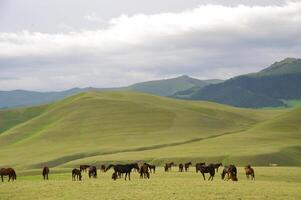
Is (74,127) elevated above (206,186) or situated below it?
above

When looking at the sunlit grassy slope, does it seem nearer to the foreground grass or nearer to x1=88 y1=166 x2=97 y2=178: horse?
x1=88 y1=166 x2=97 y2=178: horse

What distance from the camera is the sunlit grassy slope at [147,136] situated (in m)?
103

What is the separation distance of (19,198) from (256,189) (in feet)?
54.6

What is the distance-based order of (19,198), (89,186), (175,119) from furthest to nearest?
(175,119) < (89,186) < (19,198)

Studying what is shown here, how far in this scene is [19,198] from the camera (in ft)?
118

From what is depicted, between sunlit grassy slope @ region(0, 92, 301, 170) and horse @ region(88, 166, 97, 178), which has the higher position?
sunlit grassy slope @ region(0, 92, 301, 170)

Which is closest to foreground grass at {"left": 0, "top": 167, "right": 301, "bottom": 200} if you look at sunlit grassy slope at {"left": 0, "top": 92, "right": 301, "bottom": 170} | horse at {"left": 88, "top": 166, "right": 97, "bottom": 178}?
horse at {"left": 88, "top": 166, "right": 97, "bottom": 178}

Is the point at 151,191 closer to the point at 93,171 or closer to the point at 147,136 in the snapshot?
the point at 93,171

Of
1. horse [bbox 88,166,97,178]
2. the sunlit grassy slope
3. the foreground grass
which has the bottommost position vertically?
the foreground grass

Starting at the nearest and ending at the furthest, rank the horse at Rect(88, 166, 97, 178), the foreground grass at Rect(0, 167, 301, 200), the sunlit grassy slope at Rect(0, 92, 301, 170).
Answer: the foreground grass at Rect(0, 167, 301, 200) < the horse at Rect(88, 166, 97, 178) < the sunlit grassy slope at Rect(0, 92, 301, 170)

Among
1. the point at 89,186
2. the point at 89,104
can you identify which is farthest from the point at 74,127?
the point at 89,186

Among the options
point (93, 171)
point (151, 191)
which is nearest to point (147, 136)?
point (93, 171)

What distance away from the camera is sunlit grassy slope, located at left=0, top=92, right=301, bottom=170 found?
10345 cm

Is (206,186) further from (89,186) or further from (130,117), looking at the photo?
(130,117)
